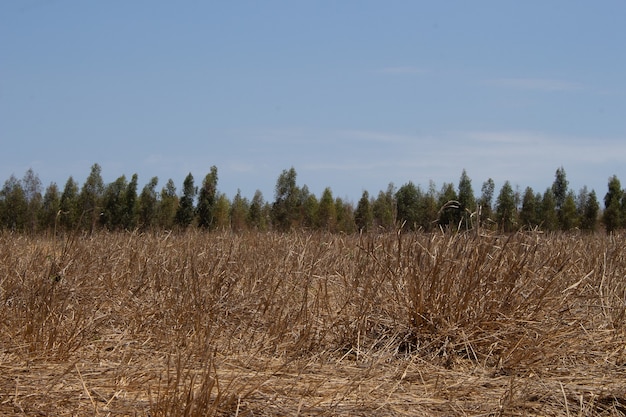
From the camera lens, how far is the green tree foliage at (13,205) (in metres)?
26.3

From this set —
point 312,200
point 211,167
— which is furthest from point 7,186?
point 312,200

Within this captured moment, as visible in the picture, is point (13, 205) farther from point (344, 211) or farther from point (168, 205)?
point (344, 211)

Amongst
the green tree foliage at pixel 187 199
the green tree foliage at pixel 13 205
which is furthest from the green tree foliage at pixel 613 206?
the green tree foliage at pixel 13 205

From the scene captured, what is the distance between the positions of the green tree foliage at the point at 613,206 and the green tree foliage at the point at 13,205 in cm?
2547

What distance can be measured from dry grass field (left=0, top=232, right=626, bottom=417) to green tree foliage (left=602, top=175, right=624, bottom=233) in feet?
89.9

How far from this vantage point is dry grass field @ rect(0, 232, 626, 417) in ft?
10.1

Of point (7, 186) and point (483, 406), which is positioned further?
point (7, 186)

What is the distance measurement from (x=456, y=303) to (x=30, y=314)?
8.93ft

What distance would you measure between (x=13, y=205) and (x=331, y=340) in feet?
83.9

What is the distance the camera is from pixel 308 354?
4219 mm

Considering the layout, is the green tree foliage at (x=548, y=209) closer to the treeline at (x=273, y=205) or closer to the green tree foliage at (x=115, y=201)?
the treeline at (x=273, y=205)

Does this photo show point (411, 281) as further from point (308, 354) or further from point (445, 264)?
point (308, 354)

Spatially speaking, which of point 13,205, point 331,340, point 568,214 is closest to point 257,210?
point 13,205

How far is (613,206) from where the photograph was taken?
31312 mm
